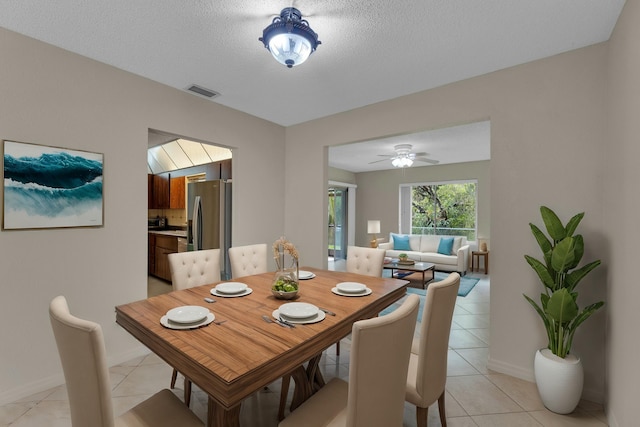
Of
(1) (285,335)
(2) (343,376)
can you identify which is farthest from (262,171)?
(1) (285,335)

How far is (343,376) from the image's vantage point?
250 cm

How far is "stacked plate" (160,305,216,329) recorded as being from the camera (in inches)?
55.8

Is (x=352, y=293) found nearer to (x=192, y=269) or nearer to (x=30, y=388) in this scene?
(x=192, y=269)

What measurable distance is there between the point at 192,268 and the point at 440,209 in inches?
275

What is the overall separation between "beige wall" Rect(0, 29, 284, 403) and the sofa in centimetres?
464

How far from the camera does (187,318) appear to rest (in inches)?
56.8

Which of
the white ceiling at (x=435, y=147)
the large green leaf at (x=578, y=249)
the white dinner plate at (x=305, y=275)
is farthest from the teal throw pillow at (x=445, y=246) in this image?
the white dinner plate at (x=305, y=275)

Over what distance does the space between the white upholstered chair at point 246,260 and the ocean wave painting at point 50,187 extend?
1.16 m

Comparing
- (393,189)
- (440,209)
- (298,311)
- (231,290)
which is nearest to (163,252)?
(231,290)

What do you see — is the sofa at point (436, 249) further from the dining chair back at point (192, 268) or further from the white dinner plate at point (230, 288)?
the white dinner plate at point (230, 288)

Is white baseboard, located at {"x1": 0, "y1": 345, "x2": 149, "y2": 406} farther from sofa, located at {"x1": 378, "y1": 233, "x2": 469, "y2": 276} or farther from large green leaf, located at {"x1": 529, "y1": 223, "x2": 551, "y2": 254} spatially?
sofa, located at {"x1": 378, "y1": 233, "x2": 469, "y2": 276}

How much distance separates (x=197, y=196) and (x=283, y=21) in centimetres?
316

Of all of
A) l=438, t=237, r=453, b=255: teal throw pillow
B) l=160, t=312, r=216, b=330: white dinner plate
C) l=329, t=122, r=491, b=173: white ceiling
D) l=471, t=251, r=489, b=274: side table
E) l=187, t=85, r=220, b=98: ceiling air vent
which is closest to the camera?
l=160, t=312, r=216, b=330: white dinner plate

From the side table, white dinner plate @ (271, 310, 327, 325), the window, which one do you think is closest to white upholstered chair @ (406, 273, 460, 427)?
white dinner plate @ (271, 310, 327, 325)
